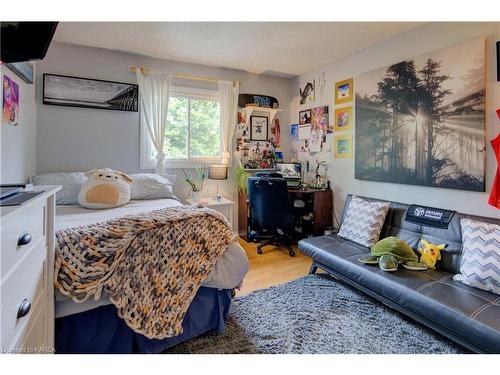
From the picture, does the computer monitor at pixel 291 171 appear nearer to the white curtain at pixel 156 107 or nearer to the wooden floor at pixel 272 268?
the wooden floor at pixel 272 268

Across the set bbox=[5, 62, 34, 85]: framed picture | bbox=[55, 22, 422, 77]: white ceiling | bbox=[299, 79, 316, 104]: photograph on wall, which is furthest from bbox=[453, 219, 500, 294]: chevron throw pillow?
bbox=[5, 62, 34, 85]: framed picture

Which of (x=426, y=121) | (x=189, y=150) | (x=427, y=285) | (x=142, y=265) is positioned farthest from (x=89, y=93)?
(x=427, y=285)

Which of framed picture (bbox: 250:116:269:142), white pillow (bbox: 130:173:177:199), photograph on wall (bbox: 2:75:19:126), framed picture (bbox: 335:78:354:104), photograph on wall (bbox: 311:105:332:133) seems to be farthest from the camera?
framed picture (bbox: 250:116:269:142)

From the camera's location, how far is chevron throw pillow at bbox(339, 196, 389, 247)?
2.55 m

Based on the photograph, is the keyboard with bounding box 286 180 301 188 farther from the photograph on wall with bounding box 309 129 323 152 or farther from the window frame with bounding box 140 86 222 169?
the window frame with bounding box 140 86 222 169

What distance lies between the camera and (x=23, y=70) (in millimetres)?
2314

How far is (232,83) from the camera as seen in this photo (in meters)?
3.85

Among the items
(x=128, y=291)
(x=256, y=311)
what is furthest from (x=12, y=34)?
(x=256, y=311)

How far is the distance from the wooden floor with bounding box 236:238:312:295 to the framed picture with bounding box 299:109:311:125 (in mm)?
1871

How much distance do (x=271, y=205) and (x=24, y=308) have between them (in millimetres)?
2521

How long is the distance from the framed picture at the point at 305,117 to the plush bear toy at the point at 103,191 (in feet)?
8.81

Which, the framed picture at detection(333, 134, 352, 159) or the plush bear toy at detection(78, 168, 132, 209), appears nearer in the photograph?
the plush bear toy at detection(78, 168, 132, 209)

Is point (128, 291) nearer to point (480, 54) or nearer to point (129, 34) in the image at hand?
point (129, 34)

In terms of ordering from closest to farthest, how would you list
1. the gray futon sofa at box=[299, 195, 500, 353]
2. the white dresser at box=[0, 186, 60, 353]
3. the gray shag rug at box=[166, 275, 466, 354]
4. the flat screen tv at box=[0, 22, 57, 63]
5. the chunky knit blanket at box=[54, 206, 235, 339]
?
the white dresser at box=[0, 186, 60, 353] → the flat screen tv at box=[0, 22, 57, 63] → the chunky knit blanket at box=[54, 206, 235, 339] → the gray futon sofa at box=[299, 195, 500, 353] → the gray shag rug at box=[166, 275, 466, 354]
